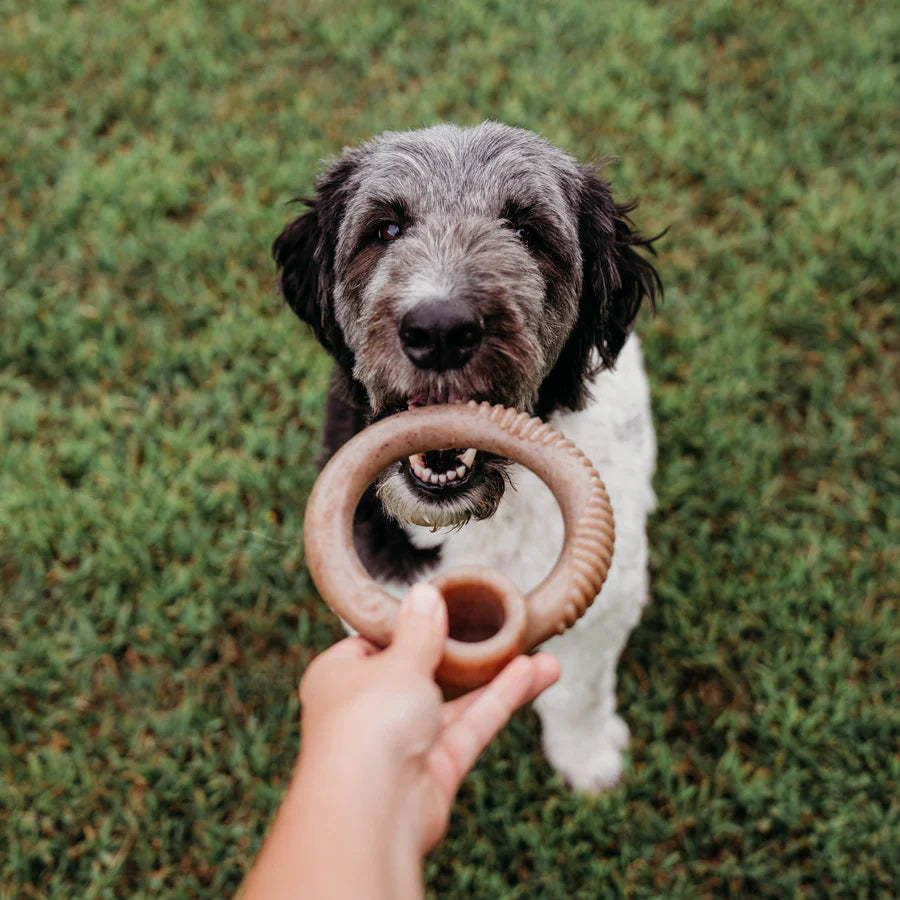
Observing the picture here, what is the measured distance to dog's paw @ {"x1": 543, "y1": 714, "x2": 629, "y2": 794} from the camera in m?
3.12

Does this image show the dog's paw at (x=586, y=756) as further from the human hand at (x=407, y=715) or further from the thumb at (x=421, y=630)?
the thumb at (x=421, y=630)

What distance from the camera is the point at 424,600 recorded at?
155 cm

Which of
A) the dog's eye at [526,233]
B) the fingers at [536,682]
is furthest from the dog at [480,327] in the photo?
the fingers at [536,682]

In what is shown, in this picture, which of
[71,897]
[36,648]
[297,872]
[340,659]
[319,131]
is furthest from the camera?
[319,131]

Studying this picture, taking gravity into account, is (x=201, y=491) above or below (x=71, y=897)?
above

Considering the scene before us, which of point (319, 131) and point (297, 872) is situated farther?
point (319, 131)

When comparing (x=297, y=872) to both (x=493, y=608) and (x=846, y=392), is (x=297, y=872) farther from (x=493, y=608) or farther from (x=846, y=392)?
(x=846, y=392)


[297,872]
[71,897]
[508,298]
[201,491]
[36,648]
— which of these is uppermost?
[508,298]

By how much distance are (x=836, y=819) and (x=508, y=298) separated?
2.24 m

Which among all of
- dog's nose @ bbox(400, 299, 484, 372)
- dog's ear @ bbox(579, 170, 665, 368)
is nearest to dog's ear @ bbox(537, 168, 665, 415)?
dog's ear @ bbox(579, 170, 665, 368)

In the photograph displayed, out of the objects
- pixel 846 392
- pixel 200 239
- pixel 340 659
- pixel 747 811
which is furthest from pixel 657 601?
pixel 200 239

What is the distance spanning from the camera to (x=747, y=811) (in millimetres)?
3100

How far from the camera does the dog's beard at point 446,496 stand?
220 centimetres

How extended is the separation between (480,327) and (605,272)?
70cm
